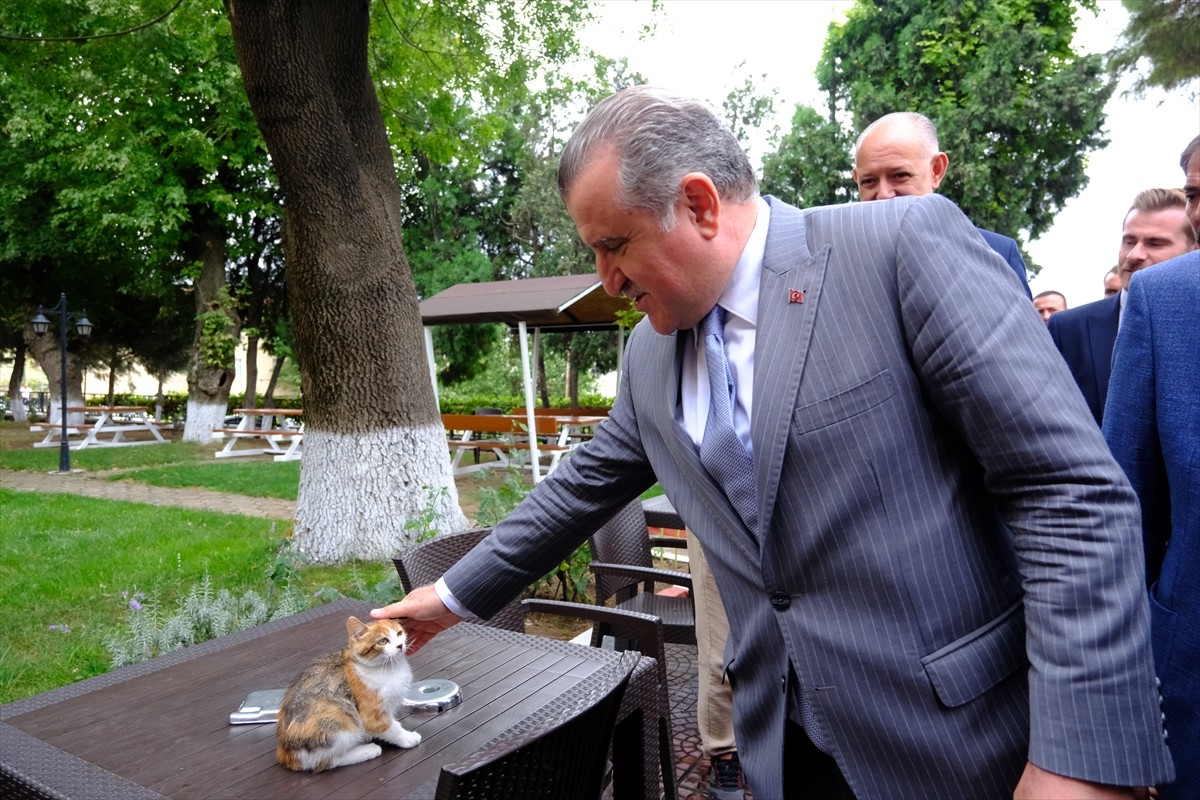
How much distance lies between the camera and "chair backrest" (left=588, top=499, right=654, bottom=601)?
13.6ft

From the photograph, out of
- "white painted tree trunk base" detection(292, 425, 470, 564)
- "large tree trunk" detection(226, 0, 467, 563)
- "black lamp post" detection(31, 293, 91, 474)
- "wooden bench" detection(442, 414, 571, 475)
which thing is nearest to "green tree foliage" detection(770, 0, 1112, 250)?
"wooden bench" detection(442, 414, 571, 475)

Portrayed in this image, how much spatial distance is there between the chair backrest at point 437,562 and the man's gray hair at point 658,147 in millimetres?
1875

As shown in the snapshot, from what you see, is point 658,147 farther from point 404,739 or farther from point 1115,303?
point 1115,303

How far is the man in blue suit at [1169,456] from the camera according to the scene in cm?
147

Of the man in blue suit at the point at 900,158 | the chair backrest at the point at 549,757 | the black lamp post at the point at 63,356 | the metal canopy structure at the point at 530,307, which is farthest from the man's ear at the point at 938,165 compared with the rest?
the black lamp post at the point at 63,356

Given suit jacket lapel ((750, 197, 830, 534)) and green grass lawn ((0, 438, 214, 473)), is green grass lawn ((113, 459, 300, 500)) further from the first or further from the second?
suit jacket lapel ((750, 197, 830, 534))

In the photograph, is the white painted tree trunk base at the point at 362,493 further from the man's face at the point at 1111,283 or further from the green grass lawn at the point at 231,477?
the green grass lawn at the point at 231,477

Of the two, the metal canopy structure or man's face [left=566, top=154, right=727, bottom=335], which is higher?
the metal canopy structure

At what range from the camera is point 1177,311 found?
1.51 m

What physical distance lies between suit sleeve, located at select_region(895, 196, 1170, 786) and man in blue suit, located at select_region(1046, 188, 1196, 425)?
239cm

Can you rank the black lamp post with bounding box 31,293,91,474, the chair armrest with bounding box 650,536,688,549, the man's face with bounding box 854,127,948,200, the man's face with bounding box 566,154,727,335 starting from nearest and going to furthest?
the man's face with bounding box 566,154,727,335, the man's face with bounding box 854,127,948,200, the chair armrest with bounding box 650,536,688,549, the black lamp post with bounding box 31,293,91,474

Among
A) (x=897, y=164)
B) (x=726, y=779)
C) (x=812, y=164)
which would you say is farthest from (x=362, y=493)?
(x=812, y=164)

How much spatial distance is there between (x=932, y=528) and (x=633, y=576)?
2855 mm

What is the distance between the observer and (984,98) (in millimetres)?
21469
